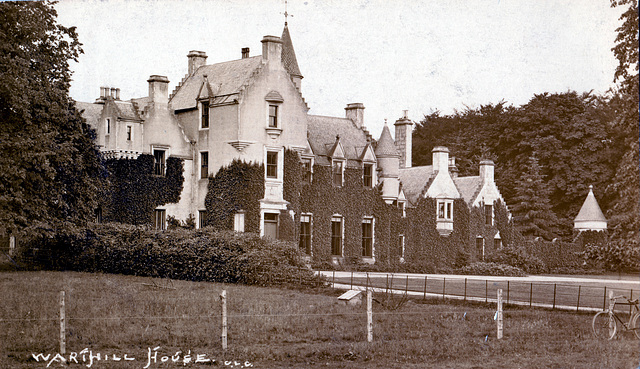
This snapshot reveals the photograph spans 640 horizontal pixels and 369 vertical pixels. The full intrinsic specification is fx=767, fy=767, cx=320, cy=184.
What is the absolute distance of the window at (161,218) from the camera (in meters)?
39.9

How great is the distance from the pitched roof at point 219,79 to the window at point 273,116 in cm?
200

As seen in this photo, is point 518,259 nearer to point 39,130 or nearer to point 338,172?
point 338,172

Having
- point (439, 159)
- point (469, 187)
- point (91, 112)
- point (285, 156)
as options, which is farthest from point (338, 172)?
point (91, 112)

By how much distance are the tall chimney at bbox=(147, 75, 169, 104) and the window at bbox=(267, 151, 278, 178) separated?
20.4ft

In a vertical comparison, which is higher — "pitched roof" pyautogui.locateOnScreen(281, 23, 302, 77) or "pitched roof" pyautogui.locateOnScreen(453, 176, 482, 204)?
"pitched roof" pyautogui.locateOnScreen(281, 23, 302, 77)

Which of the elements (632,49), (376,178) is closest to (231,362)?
(632,49)

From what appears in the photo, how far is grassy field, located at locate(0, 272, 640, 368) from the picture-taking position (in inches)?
604

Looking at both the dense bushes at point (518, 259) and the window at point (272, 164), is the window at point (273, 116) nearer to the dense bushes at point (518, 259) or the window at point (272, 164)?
the window at point (272, 164)

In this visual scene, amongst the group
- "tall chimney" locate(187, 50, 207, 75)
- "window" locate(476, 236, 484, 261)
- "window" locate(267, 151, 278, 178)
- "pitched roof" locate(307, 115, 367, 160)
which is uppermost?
"tall chimney" locate(187, 50, 207, 75)

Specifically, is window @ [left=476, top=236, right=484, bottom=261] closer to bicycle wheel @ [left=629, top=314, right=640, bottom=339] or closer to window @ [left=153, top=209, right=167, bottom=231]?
window @ [left=153, top=209, right=167, bottom=231]

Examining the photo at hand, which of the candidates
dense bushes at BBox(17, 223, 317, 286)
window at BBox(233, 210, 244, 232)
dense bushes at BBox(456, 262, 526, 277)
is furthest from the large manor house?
dense bushes at BBox(17, 223, 317, 286)

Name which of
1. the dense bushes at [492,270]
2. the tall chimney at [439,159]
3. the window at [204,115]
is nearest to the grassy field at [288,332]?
the window at [204,115]

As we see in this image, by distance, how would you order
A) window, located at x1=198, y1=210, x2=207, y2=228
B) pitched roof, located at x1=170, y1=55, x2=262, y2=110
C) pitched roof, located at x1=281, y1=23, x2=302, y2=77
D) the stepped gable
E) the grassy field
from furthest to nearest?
pitched roof, located at x1=281, y1=23, x2=302, y2=77, the stepped gable, window, located at x1=198, y1=210, x2=207, y2=228, pitched roof, located at x1=170, y1=55, x2=262, y2=110, the grassy field

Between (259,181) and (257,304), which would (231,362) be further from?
(259,181)
